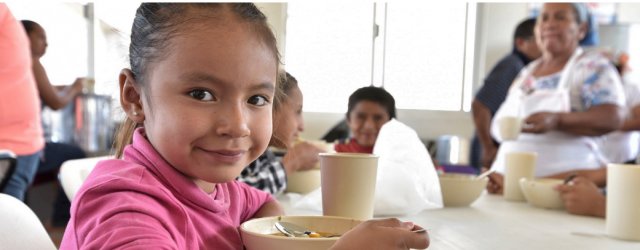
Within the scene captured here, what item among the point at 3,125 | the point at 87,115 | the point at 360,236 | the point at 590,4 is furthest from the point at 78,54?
the point at 590,4

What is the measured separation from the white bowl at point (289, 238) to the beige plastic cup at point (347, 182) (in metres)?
0.11

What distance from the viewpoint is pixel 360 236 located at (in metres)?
0.52

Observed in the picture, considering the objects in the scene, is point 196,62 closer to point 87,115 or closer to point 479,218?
point 479,218

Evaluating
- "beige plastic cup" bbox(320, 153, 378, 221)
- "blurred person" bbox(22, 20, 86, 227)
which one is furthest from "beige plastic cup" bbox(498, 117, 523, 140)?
"blurred person" bbox(22, 20, 86, 227)

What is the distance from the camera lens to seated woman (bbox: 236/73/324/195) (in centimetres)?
118

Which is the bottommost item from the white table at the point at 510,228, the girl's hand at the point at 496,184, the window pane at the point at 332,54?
the girl's hand at the point at 496,184

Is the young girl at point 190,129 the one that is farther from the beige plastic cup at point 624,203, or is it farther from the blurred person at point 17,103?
the blurred person at point 17,103

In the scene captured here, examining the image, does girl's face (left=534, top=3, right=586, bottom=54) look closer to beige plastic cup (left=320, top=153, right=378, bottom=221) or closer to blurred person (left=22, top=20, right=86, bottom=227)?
beige plastic cup (left=320, top=153, right=378, bottom=221)

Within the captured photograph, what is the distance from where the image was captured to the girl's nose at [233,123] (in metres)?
0.58

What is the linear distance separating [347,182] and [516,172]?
738 millimetres

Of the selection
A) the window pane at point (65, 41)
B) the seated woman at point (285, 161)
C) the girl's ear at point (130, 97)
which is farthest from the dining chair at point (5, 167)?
the window pane at point (65, 41)

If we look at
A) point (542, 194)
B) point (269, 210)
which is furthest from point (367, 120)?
point (269, 210)

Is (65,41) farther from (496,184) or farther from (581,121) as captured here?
(581,121)

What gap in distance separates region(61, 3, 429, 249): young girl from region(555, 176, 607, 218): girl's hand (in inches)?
27.5
